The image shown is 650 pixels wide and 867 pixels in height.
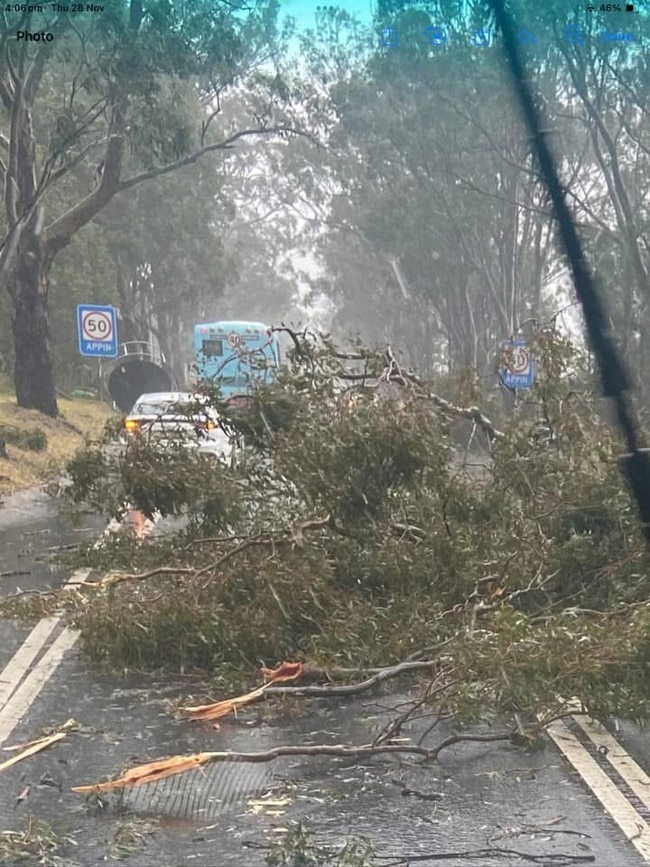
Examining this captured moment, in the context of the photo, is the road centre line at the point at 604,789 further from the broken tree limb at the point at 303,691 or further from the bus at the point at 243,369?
the bus at the point at 243,369

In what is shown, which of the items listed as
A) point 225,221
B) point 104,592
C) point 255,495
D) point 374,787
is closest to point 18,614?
point 104,592

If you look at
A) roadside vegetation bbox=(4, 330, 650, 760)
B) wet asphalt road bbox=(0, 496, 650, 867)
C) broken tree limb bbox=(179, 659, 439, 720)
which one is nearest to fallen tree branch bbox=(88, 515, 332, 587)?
roadside vegetation bbox=(4, 330, 650, 760)

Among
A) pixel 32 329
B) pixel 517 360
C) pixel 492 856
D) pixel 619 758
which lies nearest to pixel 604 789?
pixel 619 758

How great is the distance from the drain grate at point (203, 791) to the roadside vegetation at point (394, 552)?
2.51ft

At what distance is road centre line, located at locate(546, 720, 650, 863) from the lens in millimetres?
4215

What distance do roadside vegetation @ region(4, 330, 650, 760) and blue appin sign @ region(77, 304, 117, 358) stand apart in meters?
15.5

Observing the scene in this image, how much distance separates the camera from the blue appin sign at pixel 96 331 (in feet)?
81.1

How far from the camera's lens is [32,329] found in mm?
24797

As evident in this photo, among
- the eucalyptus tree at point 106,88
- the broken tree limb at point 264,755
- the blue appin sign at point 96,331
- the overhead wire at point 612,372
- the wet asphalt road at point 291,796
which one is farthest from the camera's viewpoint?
the blue appin sign at point 96,331

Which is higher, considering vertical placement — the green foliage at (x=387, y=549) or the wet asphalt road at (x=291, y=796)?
the green foliage at (x=387, y=549)

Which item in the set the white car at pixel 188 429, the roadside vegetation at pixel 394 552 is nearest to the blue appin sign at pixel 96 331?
the roadside vegetation at pixel 394 552

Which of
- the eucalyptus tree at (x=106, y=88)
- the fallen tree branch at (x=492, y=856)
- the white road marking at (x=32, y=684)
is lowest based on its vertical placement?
the fallen tree branch at (x=492, y=856)

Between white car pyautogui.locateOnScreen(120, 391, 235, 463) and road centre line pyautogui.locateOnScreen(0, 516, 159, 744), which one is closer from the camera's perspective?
road centre line pyautogui.locateOnScreen(0, 516, 159, 744)

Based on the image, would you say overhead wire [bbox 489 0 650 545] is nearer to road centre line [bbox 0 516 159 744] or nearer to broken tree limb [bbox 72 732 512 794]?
broken tree limb [bbox 72 732 512 794]
